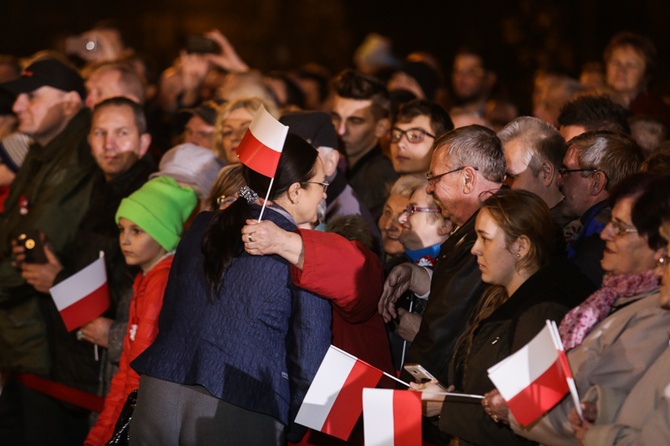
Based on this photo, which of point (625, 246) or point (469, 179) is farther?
point (469, 179)

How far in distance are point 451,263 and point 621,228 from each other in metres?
0.93

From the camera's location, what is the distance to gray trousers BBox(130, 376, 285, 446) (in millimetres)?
→ 4191

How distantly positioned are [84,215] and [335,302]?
3009 mm

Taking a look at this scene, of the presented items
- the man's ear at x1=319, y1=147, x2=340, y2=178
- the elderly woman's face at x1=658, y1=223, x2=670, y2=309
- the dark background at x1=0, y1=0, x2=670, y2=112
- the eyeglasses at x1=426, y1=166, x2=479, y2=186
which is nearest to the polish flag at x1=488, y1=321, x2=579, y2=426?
the elderly woman's face at x1=658, y1=223, x2=670, y2=309

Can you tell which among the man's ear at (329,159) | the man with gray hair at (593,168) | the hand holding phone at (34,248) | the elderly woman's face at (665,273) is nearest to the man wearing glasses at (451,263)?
the man with gray hair at (593,168)

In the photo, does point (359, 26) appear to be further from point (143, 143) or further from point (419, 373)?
point (419, 373)

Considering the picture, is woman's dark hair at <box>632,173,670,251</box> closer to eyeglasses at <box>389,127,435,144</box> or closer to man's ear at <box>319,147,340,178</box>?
man's ear at <box>319,147,340,178</box>

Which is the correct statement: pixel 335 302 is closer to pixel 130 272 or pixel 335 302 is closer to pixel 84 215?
pixel 130 272

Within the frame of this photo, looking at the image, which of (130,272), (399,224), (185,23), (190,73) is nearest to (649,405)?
(399,224)

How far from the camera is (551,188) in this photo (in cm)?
514

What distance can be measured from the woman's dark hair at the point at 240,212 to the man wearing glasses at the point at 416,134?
2004mm

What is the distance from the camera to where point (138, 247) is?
5.75 m

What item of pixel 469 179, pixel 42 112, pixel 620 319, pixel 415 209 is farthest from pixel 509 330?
pixel 42 112

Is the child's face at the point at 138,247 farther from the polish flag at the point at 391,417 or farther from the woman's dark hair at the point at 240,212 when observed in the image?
the polish flag at the point at 391,417
